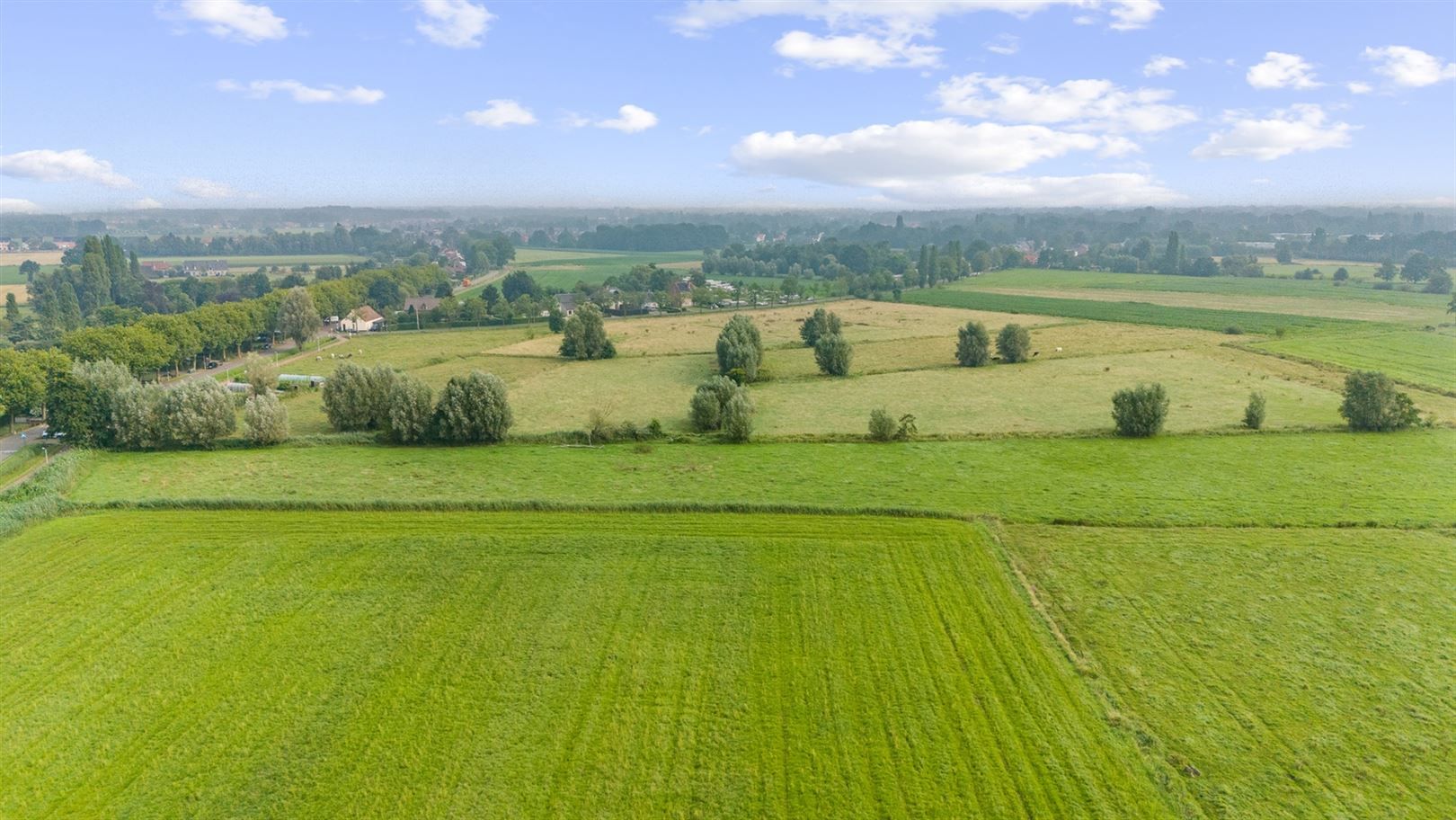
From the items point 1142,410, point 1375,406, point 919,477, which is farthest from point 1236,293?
point 919,477

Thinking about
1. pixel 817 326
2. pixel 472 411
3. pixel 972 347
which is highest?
pixel 817 326

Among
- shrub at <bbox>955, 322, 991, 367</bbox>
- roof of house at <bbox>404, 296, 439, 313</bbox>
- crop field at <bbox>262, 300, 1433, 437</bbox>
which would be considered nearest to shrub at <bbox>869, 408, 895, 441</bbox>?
crop field at <bbox>262, 300, 1433, 437</bbox>

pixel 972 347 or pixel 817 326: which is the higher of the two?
pixel 817 326

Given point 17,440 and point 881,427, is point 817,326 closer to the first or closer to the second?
point 881,427

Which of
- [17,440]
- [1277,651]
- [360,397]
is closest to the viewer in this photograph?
[1277,651]

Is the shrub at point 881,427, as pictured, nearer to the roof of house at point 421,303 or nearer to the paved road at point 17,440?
the paved road at point 17,440

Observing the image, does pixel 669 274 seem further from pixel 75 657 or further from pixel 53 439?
pixel 75 657

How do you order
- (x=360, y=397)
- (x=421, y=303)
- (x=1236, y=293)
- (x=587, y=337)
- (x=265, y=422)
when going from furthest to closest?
1. (x=1236, y=293)
2. (x=421, y=303)
3. (x=587, y=337)
4. (x=360, y=397)
5. (x=265, y=422)

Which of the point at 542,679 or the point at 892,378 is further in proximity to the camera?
the point at 892,378
